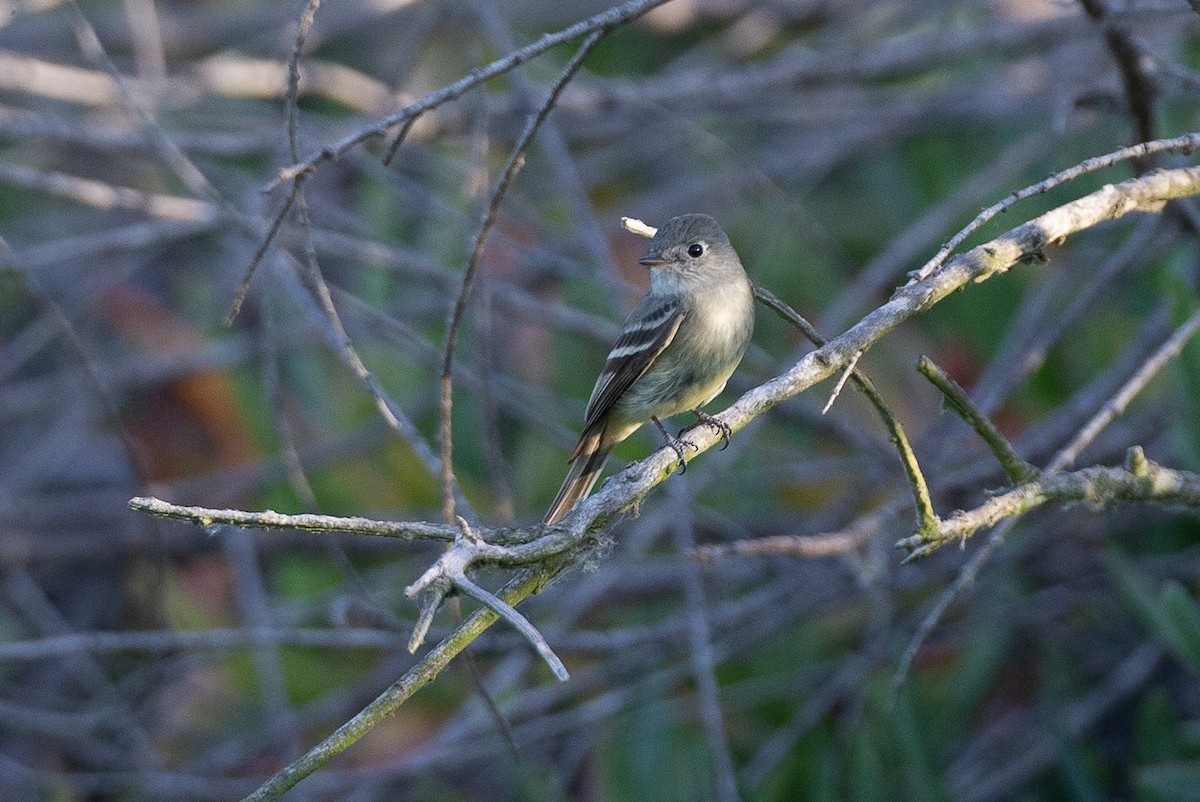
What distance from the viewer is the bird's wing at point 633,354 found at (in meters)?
4.04

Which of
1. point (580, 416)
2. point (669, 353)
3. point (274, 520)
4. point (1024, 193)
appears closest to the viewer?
point (274, 520)

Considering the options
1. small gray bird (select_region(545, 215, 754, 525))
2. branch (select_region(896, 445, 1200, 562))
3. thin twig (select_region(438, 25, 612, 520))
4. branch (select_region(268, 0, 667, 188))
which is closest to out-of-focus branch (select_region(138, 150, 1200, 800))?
branch (select_region(896, 445, 1200, 562))

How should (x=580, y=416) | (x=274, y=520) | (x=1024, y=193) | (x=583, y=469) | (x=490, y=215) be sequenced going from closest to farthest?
(x=274, y=520), (x=1024, y=193), (x=490, y=215), (x=583, y=469), (x=580, y=416)

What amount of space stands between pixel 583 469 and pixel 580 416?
1.30 meters

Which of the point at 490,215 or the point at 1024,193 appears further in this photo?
the point at 490,215

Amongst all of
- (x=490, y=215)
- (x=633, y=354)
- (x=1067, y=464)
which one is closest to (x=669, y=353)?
(x=633, y=354)

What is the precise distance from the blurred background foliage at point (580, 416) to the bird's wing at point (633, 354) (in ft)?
1.25

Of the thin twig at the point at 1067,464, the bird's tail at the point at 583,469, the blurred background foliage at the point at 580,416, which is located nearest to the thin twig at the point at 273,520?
the thin twig at the point at 1067,464

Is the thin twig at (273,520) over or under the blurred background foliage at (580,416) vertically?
under

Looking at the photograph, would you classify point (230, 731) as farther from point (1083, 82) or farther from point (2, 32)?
point (1083, 82)

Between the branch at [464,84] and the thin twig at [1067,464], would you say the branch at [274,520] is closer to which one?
the branch at [464,84]

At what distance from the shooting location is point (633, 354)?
4.06 m

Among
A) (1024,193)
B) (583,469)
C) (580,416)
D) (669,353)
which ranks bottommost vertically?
(1024,193)

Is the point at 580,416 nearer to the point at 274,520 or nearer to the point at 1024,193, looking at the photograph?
the point at 1024,193
